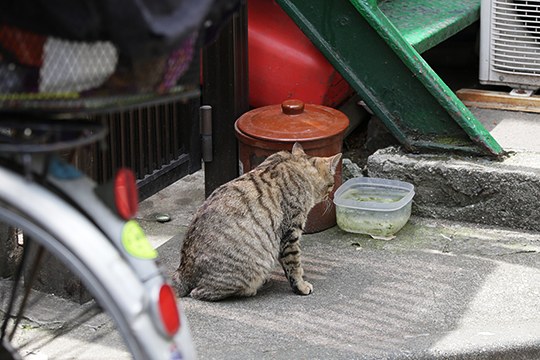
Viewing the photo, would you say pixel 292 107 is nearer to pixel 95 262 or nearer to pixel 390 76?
pixel 390 76

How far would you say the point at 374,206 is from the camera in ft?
17.7

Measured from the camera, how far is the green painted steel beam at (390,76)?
18.0ft

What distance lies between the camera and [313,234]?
5555 millimetres

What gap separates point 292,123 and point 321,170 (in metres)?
0.41

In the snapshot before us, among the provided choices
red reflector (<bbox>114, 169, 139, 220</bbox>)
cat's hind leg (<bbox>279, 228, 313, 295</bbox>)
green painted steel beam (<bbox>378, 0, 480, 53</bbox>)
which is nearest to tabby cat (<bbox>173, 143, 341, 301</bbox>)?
cat's hind leg (<bbox>279, 228, 313, 295</bbox>)

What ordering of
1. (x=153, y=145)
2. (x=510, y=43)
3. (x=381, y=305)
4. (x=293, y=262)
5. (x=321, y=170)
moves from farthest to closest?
(x=510, y=43) → (x=153, y=145) → (x=321, y=170) → (x=293, y=262) → (x=381, y=305)

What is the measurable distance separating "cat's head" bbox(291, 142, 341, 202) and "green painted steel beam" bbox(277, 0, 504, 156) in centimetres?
70

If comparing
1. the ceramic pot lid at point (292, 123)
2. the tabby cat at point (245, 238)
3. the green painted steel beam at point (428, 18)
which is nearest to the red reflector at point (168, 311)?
the tabby cat at point (245, 238)

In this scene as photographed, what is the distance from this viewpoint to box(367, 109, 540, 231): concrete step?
17.7ft

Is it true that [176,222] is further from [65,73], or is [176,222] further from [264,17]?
[65,73]

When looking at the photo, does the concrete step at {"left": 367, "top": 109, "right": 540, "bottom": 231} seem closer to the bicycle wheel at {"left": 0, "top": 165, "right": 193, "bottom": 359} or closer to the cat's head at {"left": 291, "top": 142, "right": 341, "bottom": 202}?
the cat's head at {"left": 291, "top": 142, "right": 341, "bottom": 202}

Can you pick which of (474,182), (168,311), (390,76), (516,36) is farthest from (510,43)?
(168,311)

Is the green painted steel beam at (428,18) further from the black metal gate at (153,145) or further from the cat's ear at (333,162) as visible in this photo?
the black metal gate at (153,145)

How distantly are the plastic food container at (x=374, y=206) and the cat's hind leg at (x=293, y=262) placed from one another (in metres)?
0.61
